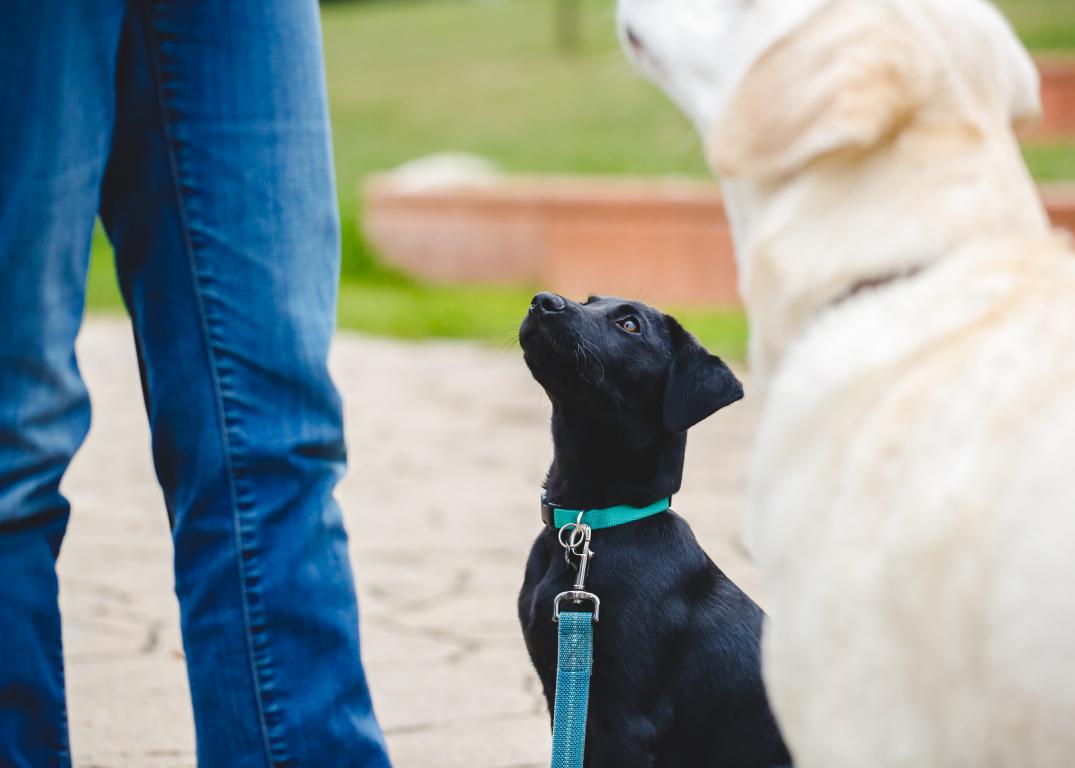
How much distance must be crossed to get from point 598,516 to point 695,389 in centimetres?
29

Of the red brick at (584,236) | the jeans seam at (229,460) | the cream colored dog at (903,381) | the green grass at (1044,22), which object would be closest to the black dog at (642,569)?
the jeans seam at (229,460)

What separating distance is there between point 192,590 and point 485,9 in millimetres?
27031

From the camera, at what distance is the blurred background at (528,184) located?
946 centimetres

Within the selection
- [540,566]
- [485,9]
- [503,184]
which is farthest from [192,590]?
[485,9]

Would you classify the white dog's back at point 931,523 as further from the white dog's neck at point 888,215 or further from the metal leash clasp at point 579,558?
the metal leash clasp at point 579,558

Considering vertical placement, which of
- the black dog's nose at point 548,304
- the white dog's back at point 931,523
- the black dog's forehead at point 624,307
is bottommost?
the black dog's forehead at point 624,307

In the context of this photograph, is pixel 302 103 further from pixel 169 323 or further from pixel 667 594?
pixel 667 594

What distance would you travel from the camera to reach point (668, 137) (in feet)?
49.1

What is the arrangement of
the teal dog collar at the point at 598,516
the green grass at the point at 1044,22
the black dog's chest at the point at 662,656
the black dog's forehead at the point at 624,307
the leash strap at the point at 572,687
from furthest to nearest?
the green grass at the point at 1044,22
the black dog's forehead at the point at 624,307
the teal dog collar at the point at 598,516
the black dog's chest at the point at 662,656
the leash strap at the point at 572,687

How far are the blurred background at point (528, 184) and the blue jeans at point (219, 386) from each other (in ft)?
1.99

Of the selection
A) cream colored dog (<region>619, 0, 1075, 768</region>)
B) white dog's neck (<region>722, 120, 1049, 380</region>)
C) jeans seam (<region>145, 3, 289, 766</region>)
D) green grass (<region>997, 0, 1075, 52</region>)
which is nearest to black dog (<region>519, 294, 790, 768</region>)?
jeans seam (<region>145, 3, 289, 766</region>)

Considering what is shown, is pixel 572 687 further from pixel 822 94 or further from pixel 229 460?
pixel 822 94

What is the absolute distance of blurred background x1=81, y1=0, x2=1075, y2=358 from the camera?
9461 millimetres

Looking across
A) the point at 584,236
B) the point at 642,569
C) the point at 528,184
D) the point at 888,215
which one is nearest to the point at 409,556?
the point at 642,569
